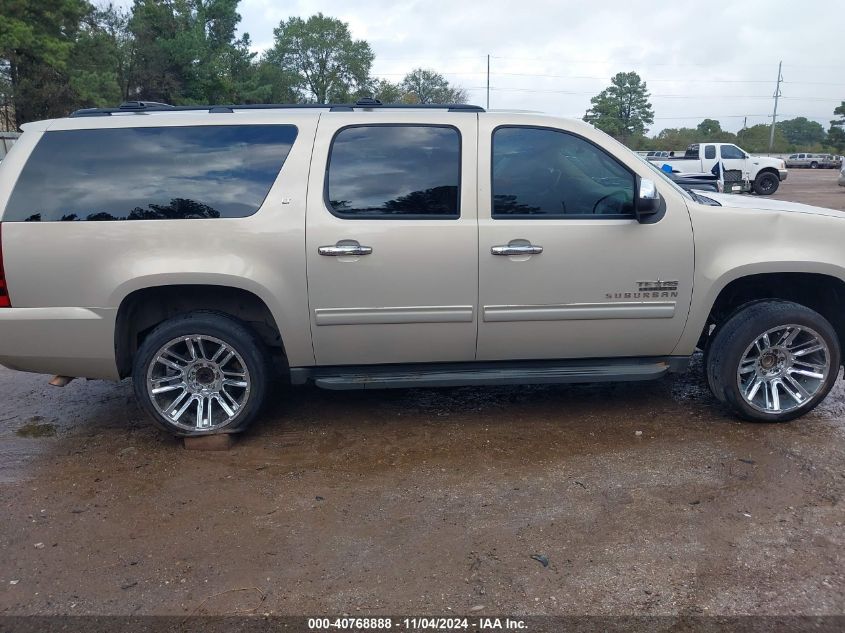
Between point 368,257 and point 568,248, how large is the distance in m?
1.17

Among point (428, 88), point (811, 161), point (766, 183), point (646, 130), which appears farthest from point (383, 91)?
point (766, 183)

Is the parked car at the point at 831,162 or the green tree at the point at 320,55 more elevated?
the green tree at the point at 320,55

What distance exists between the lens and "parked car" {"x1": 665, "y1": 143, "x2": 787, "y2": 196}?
22.0m

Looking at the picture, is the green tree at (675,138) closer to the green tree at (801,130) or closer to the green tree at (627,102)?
the green tree at (627,102)

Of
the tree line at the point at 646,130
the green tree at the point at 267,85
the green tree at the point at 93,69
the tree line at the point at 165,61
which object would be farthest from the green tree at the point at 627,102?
the green tree at the point at 93,69

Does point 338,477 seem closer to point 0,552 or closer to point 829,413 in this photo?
point 0,552

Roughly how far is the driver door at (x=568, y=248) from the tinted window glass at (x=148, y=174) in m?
1.33

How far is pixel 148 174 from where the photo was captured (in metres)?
3.96

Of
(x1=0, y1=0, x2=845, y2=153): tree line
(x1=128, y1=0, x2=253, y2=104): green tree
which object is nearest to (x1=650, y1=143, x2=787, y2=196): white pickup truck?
(x1=0, y1=0, x2=845, y2=153): tree line

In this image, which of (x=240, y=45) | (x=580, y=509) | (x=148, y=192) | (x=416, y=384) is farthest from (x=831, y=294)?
(x=240, y=45)

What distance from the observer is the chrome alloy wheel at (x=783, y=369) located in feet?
13.9

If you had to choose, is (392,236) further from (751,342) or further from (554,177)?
(751,342)

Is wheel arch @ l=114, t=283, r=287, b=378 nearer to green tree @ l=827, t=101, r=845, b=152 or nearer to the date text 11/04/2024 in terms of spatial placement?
the date text 11/04/2024

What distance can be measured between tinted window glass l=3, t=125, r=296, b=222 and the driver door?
133 cm
